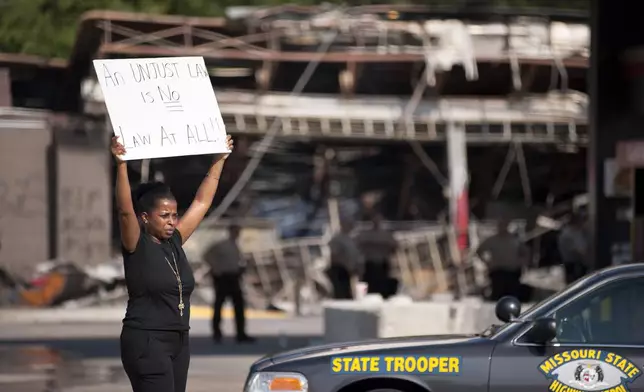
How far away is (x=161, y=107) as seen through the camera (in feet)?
24.5

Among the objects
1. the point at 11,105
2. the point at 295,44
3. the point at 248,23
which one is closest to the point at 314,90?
the point at 295,44

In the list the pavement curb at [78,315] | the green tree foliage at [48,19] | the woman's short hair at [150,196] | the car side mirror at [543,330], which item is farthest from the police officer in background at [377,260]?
the green tree foliage at [48,19]

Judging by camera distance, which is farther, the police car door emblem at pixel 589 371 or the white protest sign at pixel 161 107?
the police car door emblem at pixel 589 371

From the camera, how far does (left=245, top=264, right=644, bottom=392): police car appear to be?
825 cm

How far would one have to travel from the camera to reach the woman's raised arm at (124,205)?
696 cm

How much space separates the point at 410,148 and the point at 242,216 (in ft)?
19.1

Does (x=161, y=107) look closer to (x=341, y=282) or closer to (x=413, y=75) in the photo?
(x=341, y=282)

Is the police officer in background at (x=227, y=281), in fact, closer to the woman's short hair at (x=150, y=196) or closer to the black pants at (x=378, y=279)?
the black pants at (x=378, y=279)

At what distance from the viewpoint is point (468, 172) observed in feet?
131

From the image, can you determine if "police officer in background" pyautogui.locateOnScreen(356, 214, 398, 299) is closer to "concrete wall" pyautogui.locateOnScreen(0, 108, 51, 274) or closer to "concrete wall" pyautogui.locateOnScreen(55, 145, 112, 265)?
"concrete wall" pyautogui.locateOnScreen(55, 145, 112, 265)

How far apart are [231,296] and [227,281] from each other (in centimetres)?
21

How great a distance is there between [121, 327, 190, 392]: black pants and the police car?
1.71 m

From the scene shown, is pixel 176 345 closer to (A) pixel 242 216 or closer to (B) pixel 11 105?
(B) pixel 11 105

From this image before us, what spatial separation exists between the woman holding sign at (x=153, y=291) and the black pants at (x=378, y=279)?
1437 centimetres
